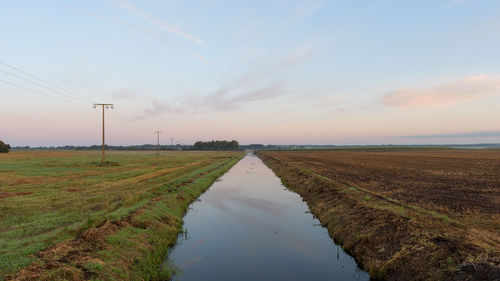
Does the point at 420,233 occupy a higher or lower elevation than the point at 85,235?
lower

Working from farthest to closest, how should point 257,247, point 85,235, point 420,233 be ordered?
1. point 257,247
2. point 85,235
3. point 420,233

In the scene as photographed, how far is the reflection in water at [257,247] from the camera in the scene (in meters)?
9.40

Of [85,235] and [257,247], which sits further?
[257,247]

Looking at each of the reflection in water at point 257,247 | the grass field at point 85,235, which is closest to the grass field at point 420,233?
the reflection in water at point 257,247

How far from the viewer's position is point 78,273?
714 cm

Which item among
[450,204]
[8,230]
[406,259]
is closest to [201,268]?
[406,259]

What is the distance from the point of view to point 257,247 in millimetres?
11781

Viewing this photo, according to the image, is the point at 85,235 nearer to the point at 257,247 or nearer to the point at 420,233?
the point at 257,247

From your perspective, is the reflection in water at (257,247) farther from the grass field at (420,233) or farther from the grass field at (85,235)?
the grass field at (85,235)

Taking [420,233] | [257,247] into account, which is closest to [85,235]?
[257,247]

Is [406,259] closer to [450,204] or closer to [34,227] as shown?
[450,204]

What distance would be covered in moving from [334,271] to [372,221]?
3.80 metres

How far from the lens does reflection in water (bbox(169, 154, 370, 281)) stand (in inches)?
370

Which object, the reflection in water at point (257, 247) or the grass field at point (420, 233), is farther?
the reflection in water at point (257, 247)
